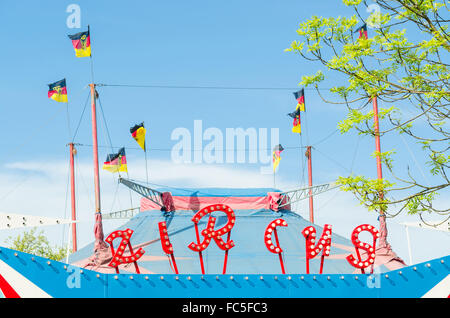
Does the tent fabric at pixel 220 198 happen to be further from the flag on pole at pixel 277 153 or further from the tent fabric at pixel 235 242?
the flag on pole at pixel 277 153

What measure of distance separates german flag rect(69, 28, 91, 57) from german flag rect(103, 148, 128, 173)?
537 centimetres

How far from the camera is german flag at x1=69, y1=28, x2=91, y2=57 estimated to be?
29328 mm

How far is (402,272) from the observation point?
15938mm

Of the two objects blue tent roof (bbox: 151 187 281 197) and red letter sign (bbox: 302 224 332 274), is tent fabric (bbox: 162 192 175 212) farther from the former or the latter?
red letter sign (bbox: 302 224 332 274)

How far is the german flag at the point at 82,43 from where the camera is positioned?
29.3 metres

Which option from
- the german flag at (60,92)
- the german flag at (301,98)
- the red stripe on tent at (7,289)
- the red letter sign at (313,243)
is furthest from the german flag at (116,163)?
the red stripe on tent at (7,289)

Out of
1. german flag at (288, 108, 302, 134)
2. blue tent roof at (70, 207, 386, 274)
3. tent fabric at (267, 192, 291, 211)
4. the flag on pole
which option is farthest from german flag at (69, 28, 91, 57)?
the flag on pole

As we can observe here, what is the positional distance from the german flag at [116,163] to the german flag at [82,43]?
A: 17.6 ft

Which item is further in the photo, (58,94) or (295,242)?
(58,94)

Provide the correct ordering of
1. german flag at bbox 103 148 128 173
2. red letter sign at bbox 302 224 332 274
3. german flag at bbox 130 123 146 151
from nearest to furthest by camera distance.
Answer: red letter sign at bbox 302 224 332 274
german flag at bbox 130 123 146 151
german flag at bbox 103 148 128 173

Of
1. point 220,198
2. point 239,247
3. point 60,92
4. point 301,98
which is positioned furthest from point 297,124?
point 60,92
